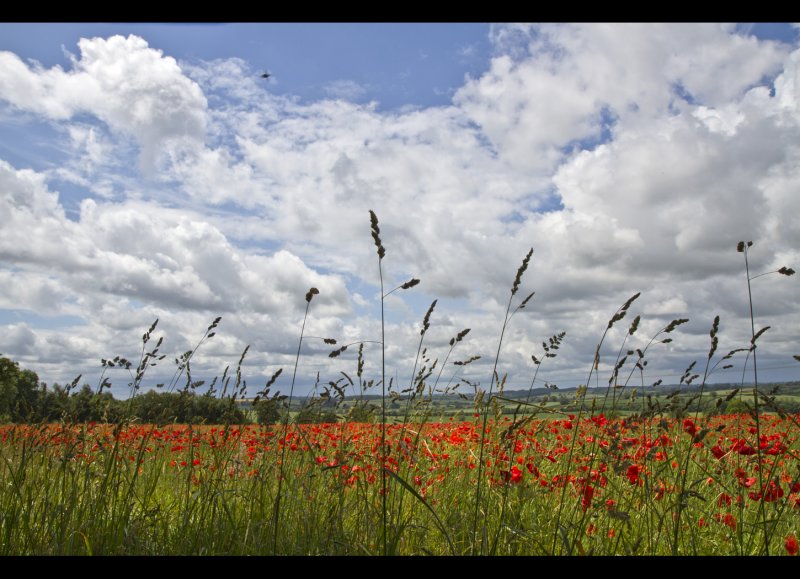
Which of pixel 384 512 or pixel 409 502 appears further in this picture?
pixel 409 502

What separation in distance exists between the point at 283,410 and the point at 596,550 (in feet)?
6.39

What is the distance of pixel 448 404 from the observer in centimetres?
412

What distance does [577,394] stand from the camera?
126 inches

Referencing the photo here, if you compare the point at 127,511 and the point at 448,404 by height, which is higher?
the point at 448,404

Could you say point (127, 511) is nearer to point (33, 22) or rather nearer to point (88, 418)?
point (88, 418)

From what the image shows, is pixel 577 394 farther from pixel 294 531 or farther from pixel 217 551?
pixel 217 551
